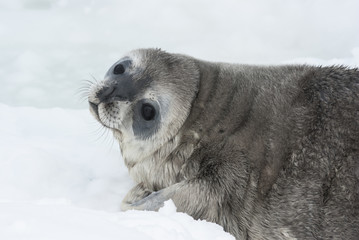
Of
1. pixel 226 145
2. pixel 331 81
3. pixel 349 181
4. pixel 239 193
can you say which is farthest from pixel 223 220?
pixel 331 81

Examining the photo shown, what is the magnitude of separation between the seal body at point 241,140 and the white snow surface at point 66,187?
371 millimetres

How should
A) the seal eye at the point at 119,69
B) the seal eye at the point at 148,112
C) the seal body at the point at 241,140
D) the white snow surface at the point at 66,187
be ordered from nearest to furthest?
the white snow surface at the point at 66,187 < the seal body at the point at 241,140 < the seal eye at the point at 148,112 < the seal eye at the point at 119,69

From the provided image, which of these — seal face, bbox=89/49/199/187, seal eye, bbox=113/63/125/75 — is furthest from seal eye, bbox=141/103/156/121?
seal eye, bbox=113/63/125/75

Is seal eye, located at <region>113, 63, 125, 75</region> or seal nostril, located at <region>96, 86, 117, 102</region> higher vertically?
seal eye, located at <region>113, 63, 125, 75</region>

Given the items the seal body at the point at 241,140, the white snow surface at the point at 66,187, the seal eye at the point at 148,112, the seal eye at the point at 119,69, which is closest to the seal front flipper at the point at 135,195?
the seal body at the point at 241,140

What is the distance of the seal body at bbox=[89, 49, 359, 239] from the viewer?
442cm

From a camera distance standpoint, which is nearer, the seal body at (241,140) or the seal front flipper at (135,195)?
the seal body at (241,140)

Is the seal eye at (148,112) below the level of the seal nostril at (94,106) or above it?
below

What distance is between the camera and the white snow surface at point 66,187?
3229 mm

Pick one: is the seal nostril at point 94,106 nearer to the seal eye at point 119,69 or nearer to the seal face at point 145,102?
the seal face at point 145,102

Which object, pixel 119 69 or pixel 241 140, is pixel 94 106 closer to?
pixel 119 69

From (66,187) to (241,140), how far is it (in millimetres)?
1725

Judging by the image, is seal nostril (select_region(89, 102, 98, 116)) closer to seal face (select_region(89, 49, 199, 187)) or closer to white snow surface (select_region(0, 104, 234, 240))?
seal face (select_region(89, 49, 199, 187))

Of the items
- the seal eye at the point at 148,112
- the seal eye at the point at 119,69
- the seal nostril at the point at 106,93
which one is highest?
the seal eye at the point at 119,69
